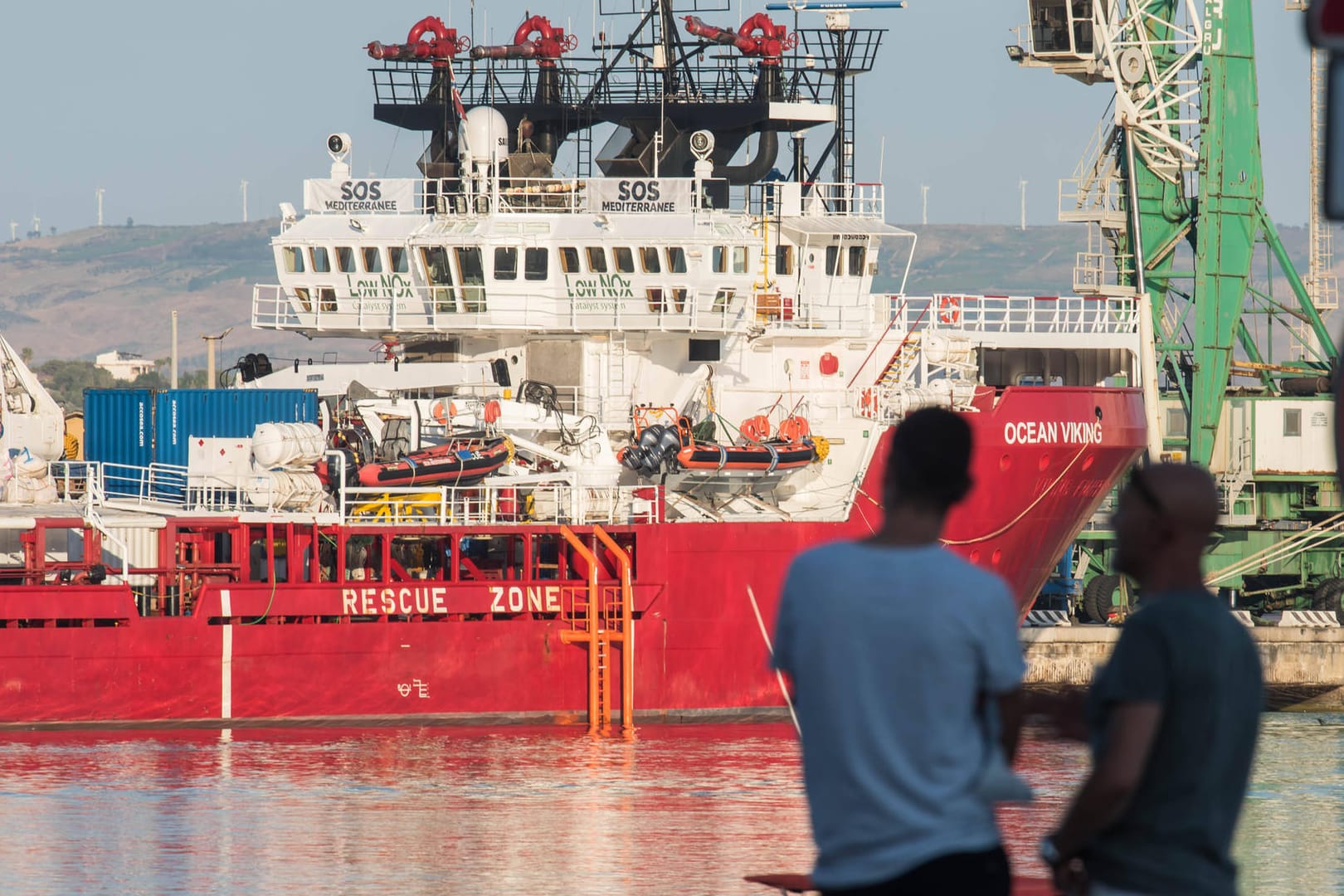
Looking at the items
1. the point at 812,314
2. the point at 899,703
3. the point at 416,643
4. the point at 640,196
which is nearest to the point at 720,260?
the point at 640,196

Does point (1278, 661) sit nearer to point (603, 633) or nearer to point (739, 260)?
point (739, 260)

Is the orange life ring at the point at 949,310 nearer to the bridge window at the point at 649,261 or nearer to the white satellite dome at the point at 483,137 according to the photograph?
the bridge window at the point at 649,261

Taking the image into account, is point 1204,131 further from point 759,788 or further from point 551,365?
point 759,788

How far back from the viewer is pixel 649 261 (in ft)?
90.6

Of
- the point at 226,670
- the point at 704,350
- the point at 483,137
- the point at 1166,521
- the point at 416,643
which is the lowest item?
the point at 226,670

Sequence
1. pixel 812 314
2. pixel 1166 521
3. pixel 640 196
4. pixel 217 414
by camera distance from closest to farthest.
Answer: pixel 1166 521, pixel 217 414, pixel 640 196, pixel 812 314

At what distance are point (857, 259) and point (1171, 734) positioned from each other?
82.3ft

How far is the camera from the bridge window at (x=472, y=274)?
90.6 ft

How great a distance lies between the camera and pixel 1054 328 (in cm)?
2986

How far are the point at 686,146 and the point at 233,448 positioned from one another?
9230 millimetres

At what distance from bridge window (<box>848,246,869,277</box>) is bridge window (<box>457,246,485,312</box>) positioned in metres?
5.61

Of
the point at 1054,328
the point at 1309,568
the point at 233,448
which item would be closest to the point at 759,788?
the point at 233,448

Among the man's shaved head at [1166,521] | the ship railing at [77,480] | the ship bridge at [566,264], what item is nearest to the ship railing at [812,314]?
the ship bridge at [566,264]

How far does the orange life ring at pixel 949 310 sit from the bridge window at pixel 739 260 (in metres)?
2.80
